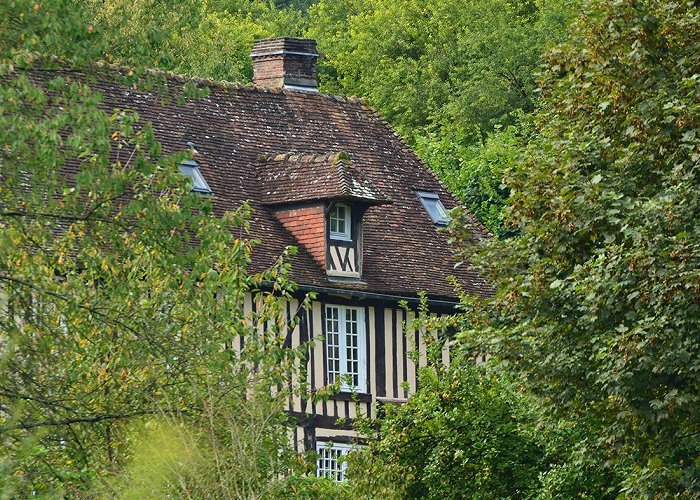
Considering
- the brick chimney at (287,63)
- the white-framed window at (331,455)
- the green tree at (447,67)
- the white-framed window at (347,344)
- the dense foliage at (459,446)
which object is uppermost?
the green tree at (447,67)

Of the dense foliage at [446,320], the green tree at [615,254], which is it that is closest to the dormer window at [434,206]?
the dense foliage at [446,320]

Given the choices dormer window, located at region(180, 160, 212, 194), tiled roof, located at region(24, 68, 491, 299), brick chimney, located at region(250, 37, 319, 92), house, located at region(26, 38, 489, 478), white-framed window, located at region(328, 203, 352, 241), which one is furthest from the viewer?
brick chimney, located at region(250, 37, 319, 92)

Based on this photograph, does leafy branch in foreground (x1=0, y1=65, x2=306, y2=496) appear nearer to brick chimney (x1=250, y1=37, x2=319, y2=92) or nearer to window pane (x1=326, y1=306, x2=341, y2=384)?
window pane (x1=326, y1=306, x2=341, y2=384)

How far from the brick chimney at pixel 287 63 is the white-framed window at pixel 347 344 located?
Result: 6979 mm

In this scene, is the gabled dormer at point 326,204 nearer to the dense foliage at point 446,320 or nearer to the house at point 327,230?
the house at point 327,230

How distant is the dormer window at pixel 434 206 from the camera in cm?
3788

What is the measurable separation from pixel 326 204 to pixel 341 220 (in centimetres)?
59

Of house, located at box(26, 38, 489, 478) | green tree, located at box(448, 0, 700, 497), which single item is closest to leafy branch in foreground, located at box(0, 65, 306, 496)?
green tree, located at box(448, 0, 700, 497)

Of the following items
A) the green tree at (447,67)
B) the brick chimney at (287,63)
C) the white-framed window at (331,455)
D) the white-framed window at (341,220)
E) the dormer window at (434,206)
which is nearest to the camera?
the white-framed window at (331,455)

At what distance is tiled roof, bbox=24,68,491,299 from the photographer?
113 ft

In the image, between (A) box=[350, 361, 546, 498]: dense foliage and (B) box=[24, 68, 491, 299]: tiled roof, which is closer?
(A) box=[350, 361, 546, 498]: dense foliage

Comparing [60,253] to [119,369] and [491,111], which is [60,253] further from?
[491,111]

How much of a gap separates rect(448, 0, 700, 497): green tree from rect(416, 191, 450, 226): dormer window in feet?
49.3

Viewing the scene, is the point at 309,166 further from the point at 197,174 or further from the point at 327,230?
the point at 197,174
